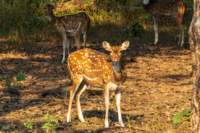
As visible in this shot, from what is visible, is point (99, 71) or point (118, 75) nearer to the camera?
point (118, 75)

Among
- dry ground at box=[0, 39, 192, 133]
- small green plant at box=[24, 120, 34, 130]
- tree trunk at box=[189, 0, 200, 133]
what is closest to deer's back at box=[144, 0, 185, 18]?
dry ground at box=[0, 39, 192, 133]

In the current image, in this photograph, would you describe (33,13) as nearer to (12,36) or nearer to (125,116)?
(12,36)

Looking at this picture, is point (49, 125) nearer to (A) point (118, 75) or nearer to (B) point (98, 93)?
(A) point (118, 75)

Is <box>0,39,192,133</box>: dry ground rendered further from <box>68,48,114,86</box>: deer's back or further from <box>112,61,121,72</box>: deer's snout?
<box>112,61,121,72</box>: deer's snout

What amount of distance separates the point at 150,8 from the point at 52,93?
28.1 ft

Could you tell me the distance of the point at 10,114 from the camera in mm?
11742

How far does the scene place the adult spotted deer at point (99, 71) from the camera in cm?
1006

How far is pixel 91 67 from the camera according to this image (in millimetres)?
10586

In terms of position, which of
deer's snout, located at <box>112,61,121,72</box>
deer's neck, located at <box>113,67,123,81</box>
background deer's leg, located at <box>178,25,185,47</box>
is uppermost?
deer's snout, located at <box>112,61,121,72</box>

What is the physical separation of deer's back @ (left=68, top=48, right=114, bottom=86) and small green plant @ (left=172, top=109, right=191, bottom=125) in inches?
60.7

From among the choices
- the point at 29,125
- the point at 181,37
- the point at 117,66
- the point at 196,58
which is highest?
the point at 196,58

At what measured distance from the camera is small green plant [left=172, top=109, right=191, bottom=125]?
1103cm

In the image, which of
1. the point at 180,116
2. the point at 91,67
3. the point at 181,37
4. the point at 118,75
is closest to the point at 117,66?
the point at 118,75

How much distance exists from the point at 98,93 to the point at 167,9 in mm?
8204
